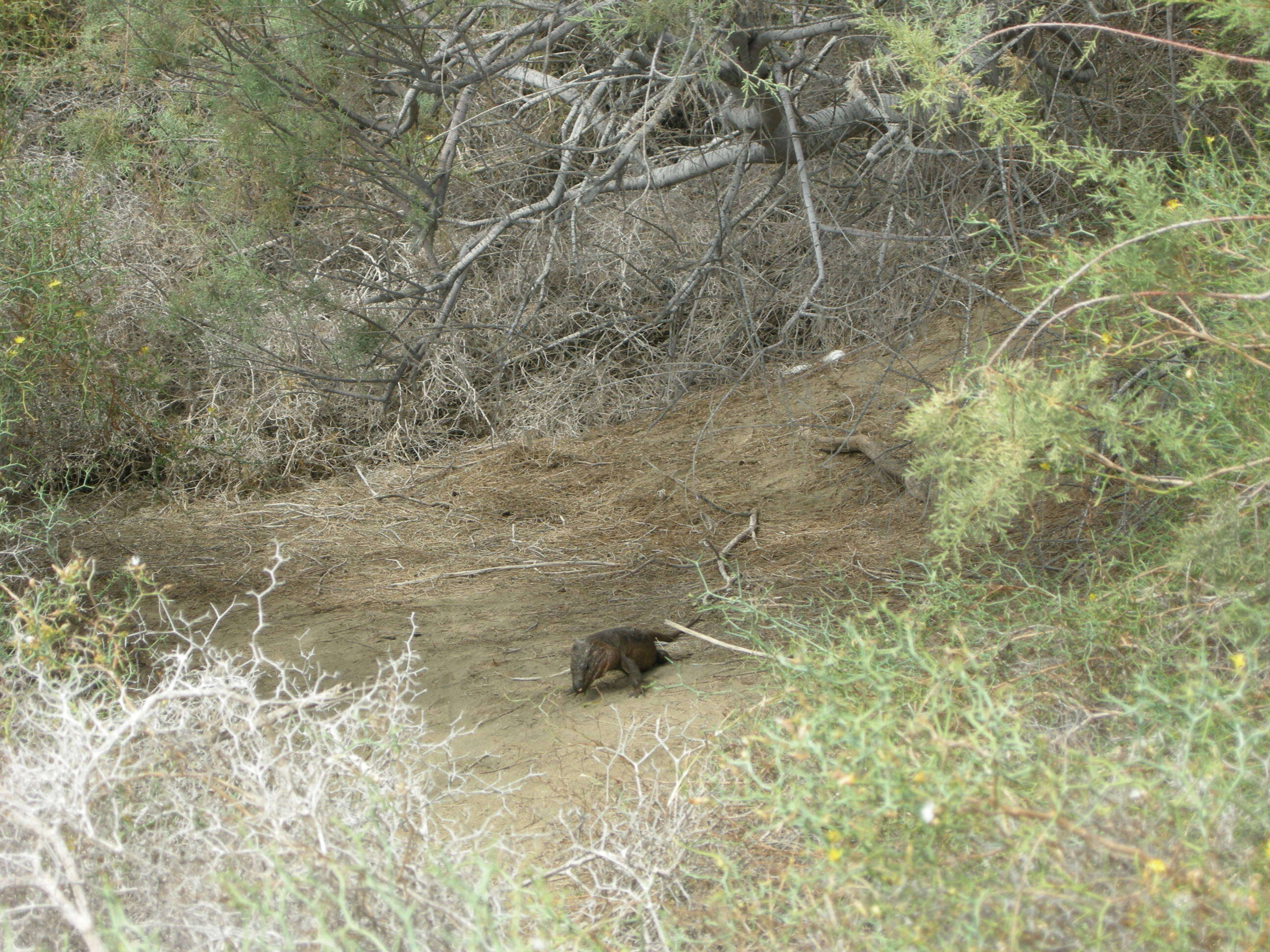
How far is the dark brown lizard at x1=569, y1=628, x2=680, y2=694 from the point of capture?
3781mm

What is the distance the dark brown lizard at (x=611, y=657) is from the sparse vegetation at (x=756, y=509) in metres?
0.34

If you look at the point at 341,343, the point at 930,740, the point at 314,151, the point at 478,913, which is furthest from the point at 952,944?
the point at 341,343

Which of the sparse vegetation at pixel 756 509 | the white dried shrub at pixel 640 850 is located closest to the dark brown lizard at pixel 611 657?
the sparse vegetation at pixel 756 509

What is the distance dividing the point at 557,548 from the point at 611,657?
68.3 inches

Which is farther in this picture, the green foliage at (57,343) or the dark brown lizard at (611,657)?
the green foliage at (57,343)

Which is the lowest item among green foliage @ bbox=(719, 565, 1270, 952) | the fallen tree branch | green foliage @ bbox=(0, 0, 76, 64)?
the fallen tree branch

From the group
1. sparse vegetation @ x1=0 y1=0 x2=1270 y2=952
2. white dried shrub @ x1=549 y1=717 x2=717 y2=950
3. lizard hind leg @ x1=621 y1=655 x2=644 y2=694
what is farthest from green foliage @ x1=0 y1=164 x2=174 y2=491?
white dried shrub @ x1=549 y1=717 x2=717 y2=950

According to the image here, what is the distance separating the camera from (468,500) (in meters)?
6.30

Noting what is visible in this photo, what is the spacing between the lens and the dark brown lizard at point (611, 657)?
3781mm

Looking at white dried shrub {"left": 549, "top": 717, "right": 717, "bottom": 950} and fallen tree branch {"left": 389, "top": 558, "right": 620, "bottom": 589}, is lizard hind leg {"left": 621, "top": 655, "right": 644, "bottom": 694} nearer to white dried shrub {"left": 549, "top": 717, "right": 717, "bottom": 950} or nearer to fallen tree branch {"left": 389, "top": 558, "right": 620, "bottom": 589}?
white dried shrub {"left": 549, "top": 717, "right": 717, "bottom": 950}

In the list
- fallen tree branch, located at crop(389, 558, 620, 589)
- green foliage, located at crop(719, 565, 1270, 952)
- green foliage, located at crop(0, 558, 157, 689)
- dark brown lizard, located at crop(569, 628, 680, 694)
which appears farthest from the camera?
fallen tree branch, located at crop(389, 558, 620, 589)

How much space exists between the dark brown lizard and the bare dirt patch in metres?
0.07

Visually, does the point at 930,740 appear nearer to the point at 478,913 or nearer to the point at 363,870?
the point at 478,913

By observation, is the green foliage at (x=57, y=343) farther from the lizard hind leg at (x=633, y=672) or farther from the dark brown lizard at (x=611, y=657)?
the lizard hind leg at (x=633, y=672)
